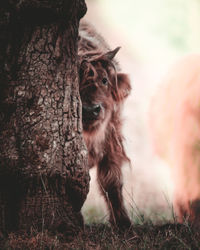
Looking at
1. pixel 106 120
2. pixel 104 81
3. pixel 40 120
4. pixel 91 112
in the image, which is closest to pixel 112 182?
pixel 106 120

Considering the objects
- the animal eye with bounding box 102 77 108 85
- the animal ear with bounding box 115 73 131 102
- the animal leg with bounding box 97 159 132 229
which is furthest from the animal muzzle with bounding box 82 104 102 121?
the animal ear with bounding box 115 73 131 102

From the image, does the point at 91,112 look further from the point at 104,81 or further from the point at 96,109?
the point at 104,81

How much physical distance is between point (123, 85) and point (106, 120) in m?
0.54

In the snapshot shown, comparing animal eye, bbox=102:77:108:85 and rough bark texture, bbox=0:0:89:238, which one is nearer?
rough bark texture, bbox=0:0:89:238

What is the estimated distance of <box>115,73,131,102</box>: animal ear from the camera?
389 cm

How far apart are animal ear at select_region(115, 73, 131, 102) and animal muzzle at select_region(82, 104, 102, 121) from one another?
2.45 feet

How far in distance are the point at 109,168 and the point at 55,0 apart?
6.26 feet

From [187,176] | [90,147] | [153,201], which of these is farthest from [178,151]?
[153,201]

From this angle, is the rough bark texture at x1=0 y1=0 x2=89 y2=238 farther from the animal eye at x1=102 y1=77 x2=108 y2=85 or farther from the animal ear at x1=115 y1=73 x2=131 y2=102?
the animal ear at x1=115 y1=73 x2=131 y2=102

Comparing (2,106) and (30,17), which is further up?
(30,17)

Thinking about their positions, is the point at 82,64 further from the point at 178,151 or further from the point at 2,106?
the point at 178,151

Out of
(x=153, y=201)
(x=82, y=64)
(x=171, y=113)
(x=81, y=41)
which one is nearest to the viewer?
(x=82, y=64)

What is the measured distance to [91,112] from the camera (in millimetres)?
3148

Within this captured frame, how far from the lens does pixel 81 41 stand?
3.94 meters
